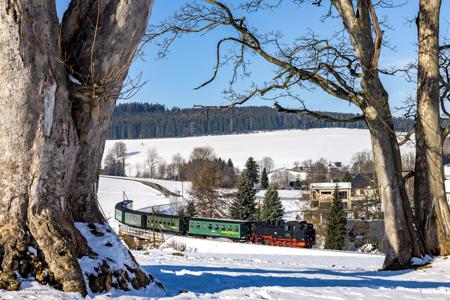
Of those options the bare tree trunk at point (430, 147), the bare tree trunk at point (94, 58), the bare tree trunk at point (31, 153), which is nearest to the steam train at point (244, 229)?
the bare tree trunk at point (430, 147)

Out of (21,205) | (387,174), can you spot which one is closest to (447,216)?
(387,174)

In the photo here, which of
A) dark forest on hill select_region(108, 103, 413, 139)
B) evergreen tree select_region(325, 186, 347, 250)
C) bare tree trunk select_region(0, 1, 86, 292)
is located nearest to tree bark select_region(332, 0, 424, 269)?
bare tree trunk select_region(0, 1, 86, 292)

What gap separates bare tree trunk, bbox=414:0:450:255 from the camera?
28.6ft

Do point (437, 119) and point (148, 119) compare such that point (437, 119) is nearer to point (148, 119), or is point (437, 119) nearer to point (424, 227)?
point (424, 227)

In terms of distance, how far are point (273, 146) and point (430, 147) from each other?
131 m

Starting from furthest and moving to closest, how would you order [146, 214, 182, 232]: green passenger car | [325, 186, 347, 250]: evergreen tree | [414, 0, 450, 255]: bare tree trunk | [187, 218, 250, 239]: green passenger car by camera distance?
[146, 214, 182, 232]: green passenger car < [325, 186, 347, 250]: evergreen tree < [187, 218, 250, 239]: green passenger car < [414, 0, 450, 255]: bare tree trunk

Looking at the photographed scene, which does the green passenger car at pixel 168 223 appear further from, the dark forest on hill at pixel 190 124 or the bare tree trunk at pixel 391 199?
the dark forest on hill at pixel 190 124

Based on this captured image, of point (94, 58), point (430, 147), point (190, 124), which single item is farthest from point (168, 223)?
point (190, 124)

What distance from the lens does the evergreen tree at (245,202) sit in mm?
48188

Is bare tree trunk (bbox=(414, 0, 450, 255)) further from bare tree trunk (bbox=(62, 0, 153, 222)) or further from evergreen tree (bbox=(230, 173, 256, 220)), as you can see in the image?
evergreen tree (bbox=(230, 173, 256, 220))

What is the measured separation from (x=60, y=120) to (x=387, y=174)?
5.94 metres

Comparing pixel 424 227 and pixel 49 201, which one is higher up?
pixel 49 201

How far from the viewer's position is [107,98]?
455 cm

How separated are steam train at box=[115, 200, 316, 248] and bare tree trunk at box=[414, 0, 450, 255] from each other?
22.9m
